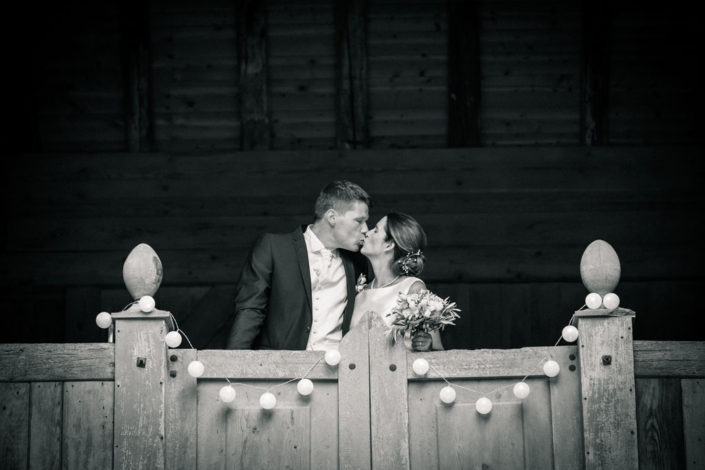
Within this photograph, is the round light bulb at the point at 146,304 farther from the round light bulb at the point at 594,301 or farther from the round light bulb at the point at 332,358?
the round light bulb at the point at 594,301


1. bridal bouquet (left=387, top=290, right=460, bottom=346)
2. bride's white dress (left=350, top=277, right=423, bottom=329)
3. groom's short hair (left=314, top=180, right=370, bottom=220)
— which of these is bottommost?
bridal bouquet (left=387, top=290, right=460, bottom=346)

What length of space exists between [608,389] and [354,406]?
3.85 ft

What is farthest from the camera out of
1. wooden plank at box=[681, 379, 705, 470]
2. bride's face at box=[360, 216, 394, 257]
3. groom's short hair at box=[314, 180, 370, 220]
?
bride's face at box=[360, 216, 394, 257]

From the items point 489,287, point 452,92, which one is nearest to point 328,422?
point 489,287

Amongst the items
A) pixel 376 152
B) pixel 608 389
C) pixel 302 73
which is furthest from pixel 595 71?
pixel 608 389

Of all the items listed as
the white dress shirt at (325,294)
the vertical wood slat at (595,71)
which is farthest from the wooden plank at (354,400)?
the vertical wood slat at (595,71)

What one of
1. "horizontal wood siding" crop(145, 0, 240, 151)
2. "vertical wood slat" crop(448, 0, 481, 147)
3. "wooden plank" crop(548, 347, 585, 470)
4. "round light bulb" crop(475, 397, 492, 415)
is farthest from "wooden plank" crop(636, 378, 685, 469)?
"horizontal wood siding" crop(145, 0, 240, 151)

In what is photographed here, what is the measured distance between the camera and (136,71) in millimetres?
7844

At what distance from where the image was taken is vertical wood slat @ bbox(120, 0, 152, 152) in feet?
25.6

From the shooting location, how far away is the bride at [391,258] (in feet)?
18.0

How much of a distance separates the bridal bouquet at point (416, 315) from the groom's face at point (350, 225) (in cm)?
102

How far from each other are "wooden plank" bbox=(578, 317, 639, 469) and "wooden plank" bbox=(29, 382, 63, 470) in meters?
2.42

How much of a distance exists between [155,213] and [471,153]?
8.93 feet

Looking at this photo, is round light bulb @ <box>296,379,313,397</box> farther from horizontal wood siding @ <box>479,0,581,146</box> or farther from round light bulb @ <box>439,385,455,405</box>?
horizontal wood siding @ <box>479,0,581,146</box>
